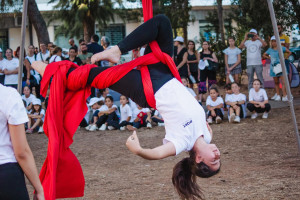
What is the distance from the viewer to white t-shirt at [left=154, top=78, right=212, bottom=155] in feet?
10.7

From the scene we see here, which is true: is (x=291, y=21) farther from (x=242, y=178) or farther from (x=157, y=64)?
(x=157, y=64)

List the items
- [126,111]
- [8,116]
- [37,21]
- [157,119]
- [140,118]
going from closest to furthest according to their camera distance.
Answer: [8,116] < [126,111] < [140,118] < [157,119] < [37,21]

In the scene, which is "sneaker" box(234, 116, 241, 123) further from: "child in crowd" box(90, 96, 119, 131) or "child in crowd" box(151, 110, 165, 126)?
"child in crowd" box(90, 96, 119, 131)

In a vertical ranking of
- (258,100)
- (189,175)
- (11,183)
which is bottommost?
(189,175)

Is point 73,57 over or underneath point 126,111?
over

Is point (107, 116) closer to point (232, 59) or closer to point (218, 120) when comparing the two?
point (218, 120)

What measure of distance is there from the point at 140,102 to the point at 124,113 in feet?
15.5

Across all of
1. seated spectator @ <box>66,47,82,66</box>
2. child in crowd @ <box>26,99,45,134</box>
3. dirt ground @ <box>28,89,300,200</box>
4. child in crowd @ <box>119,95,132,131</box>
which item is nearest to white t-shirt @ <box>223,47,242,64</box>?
dirt ground @ <box>28,89,300,200</box>

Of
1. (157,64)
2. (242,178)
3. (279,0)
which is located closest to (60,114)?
(157,64)

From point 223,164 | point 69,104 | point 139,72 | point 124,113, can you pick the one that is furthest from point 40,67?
point 124,113

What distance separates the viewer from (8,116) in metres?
2.04

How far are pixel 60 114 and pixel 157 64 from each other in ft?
2.91

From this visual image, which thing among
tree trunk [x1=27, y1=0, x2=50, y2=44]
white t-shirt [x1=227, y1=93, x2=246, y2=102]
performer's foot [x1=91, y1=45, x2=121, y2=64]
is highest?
tree trunk [x1=27, y1=0, x2=50, y2=44]

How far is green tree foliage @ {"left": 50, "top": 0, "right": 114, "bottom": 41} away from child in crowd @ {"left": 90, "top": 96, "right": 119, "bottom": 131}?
8.01 m
